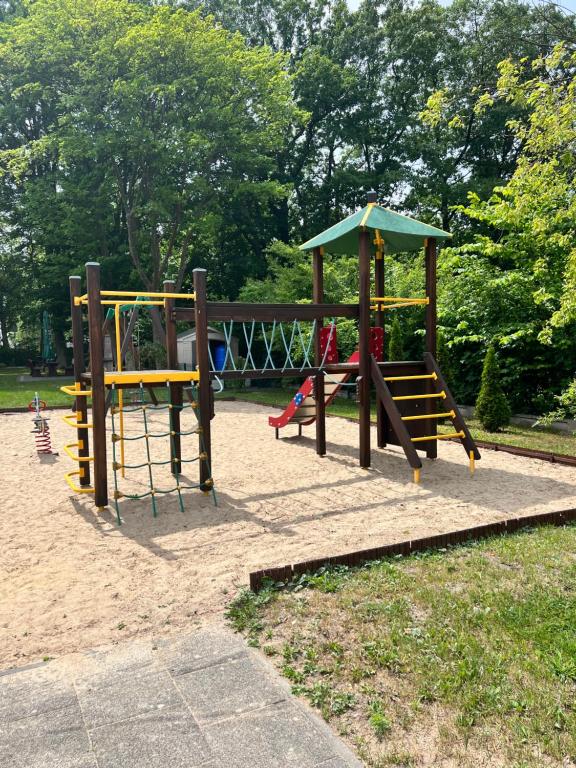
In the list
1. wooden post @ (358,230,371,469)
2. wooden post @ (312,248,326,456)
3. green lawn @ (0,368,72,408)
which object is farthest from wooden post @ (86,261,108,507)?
green lawn @ (0,368,72,408)

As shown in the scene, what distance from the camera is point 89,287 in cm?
564

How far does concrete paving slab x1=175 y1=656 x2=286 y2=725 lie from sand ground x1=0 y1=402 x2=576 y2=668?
24.1 inches

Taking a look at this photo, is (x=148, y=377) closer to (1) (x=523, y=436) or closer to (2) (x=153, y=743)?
(2) (x=153, y=743)

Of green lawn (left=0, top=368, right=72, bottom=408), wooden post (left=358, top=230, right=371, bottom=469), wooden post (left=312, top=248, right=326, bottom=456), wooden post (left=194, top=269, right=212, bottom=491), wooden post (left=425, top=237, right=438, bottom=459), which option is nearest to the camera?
wooden post (left=194, top=269, right=212, bottom=491)

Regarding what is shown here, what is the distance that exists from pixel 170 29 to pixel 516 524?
809 inches

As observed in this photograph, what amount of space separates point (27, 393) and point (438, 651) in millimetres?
17057

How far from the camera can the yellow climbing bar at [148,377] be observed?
5852 mm

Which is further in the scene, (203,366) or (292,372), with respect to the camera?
(292,372)

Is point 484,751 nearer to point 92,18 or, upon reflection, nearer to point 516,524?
point 516,524

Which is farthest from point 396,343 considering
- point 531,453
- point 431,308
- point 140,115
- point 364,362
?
point 140,115

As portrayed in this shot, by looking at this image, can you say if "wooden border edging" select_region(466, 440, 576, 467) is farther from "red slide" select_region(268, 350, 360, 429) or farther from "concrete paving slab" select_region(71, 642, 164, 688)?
"concrete paving slab" select_region(71, 642, 164, 688)

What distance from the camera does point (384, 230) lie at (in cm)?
754

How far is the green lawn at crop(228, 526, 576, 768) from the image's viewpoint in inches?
88.7

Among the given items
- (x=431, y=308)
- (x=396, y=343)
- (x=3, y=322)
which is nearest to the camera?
(x=431, y=308)
